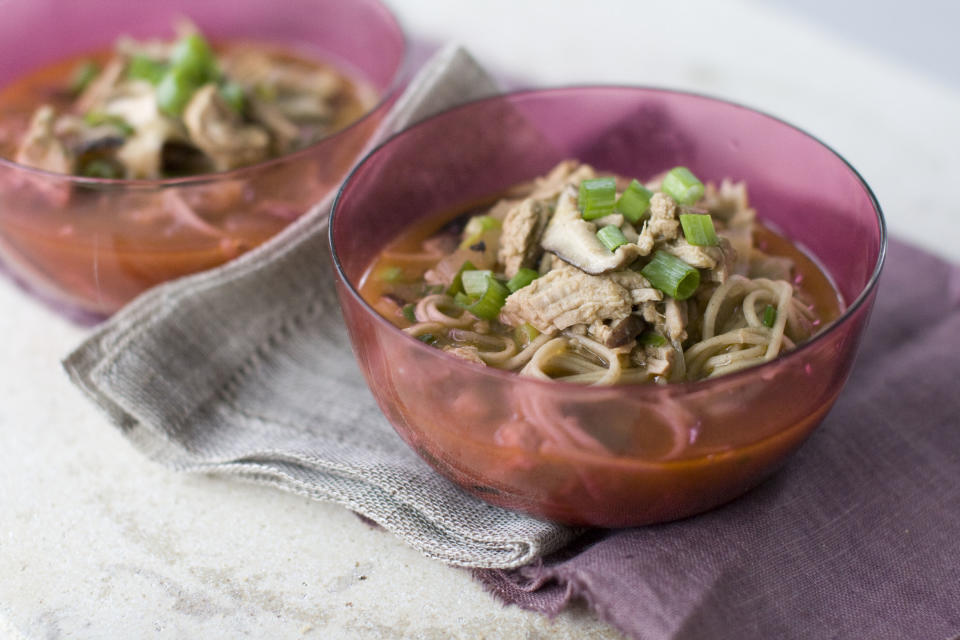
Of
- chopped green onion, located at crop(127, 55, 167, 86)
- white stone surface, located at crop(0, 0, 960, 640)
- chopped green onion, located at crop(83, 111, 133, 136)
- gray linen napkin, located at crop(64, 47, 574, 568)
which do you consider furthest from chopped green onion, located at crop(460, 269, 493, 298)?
chopped green onion, located at crop(127, 55, 167, 86)

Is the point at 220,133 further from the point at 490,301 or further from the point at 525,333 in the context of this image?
the point at 525,333

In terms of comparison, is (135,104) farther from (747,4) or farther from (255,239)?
(747,4)

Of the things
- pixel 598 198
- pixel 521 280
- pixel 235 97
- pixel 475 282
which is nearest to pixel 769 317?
pixel 598 198

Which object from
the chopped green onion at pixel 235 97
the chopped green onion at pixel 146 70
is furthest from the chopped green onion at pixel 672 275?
the chopped green onion at pixel 146 70

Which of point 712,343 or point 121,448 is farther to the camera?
point 121,448

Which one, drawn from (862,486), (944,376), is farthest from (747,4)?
(862,486)

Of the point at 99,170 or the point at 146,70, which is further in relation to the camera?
the point at 146,70
